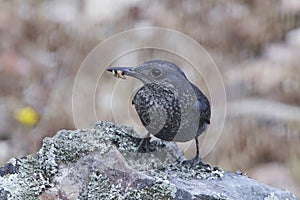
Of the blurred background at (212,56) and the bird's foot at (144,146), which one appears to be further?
the blurred background at (212,56)

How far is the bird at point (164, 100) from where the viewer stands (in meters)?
3.09

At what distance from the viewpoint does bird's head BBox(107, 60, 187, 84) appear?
3.10 meters

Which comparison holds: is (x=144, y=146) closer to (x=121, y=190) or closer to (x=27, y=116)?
(x=121, y=190)

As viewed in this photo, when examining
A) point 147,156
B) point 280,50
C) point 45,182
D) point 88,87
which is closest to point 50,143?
point 45,182

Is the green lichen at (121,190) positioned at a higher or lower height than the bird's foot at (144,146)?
lower

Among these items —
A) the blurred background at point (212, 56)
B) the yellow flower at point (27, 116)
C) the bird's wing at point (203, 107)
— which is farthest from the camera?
the yellow flower at point (27, 116)

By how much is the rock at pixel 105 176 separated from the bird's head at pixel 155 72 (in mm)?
273

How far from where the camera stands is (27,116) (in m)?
6.19

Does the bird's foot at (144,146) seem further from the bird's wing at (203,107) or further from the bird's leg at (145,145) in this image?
the bird's wing at (203,107)

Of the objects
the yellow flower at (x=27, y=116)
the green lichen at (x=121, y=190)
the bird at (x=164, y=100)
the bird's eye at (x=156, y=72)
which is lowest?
the green lichen at (x=121, y=190)

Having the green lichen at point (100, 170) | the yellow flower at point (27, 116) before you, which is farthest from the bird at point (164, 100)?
the yellow flower at point (27, 116)

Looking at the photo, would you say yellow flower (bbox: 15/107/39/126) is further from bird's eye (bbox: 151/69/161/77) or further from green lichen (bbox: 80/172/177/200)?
green lichen (bbox: 80/172/177/200)

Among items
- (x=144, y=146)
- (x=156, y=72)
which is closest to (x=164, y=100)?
(x=156, y=72)

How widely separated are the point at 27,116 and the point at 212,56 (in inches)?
71.0
